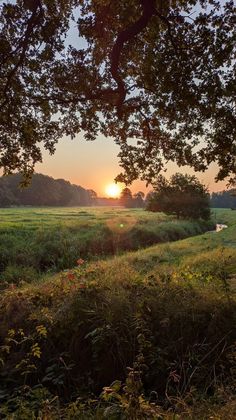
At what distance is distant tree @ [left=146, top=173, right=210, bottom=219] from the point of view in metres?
55.7

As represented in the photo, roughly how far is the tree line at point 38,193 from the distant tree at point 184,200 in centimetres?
5198

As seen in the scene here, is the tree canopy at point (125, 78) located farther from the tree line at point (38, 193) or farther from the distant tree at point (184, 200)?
the tree line at point (38, 193)

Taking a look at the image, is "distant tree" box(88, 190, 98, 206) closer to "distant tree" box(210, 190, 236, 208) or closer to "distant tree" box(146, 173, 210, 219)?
"distant tree" box(210, 190, 236, 208)

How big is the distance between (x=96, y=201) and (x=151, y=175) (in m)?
160

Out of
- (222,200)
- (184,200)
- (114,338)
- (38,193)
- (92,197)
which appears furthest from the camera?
(222,200)

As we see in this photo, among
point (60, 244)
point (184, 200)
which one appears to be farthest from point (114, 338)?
point (184, 200)

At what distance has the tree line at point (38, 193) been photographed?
334ft

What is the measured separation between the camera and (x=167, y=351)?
7320 mm

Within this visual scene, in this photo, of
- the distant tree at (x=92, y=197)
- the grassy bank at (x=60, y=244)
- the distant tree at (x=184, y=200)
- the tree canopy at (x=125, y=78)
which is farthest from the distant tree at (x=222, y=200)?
the tree canopy at (x=125, y=78)

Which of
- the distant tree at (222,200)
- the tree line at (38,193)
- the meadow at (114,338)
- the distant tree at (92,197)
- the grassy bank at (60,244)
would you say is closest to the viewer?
the meadow at (114,338)

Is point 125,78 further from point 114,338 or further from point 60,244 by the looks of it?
point 60,244

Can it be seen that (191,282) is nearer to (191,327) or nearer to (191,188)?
(191,327)

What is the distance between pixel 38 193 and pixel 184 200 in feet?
229

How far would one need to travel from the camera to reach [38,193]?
375 ft
